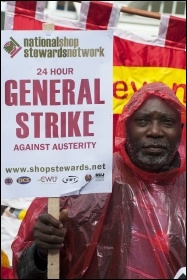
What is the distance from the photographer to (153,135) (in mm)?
3244

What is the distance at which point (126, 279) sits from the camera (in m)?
3.04

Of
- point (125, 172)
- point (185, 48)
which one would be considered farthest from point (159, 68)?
point (125, 172)

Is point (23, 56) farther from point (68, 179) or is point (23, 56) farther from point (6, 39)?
point (68, 179)

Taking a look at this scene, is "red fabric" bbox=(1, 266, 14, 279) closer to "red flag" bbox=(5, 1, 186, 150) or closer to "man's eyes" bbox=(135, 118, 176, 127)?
"red flag" bbox=(5, 1, 186, 150)

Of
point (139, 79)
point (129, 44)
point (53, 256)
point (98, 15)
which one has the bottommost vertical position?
point (53, 256)

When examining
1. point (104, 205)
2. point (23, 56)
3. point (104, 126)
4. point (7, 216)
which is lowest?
point (7, 216)

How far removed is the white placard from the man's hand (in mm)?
110

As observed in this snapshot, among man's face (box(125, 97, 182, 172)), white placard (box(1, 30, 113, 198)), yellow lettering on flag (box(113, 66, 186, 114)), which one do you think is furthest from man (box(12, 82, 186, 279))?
yellow lettering on flag (box(113, 66, 186, 114))

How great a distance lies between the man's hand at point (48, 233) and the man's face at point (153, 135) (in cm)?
53

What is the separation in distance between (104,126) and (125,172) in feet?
1.11

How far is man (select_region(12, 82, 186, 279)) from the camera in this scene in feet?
10.1

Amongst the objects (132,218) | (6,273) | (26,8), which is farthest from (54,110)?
(6,273)

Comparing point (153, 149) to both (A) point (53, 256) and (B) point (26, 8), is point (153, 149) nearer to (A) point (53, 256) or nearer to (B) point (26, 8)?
(A) point (53, 256)

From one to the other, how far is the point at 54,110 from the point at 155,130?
21.3 inches
